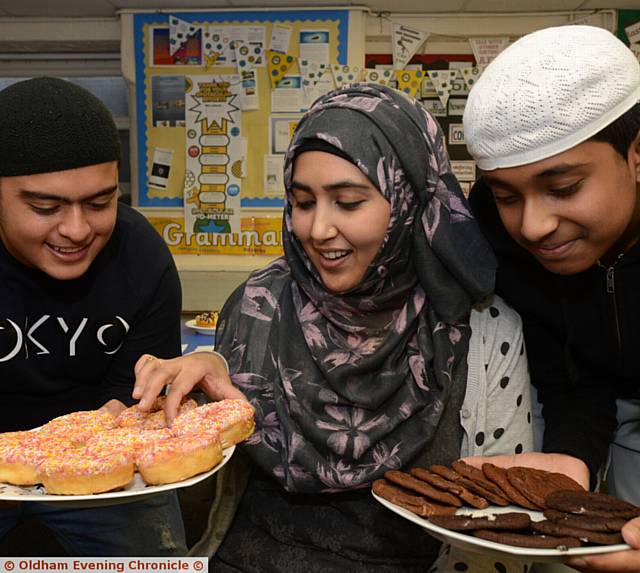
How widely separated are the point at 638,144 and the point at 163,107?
314 centimetres

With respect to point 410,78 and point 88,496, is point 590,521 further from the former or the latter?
point 410,78

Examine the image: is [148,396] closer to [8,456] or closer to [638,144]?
[8,456]

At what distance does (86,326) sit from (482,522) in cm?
102

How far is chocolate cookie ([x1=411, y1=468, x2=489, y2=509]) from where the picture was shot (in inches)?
38.8

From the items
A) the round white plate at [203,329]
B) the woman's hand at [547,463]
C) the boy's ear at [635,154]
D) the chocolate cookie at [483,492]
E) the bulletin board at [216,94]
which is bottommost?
the round white plate at [203,329]

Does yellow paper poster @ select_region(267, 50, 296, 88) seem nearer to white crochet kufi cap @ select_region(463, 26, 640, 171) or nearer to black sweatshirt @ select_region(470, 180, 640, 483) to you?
black sweatshirt @ select_region(470, 180, 640, 483)

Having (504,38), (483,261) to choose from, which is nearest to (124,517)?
(483,261)

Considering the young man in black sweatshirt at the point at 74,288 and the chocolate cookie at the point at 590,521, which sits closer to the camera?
the chocolate cookie at the point at 590,521

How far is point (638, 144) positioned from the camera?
1.11 m

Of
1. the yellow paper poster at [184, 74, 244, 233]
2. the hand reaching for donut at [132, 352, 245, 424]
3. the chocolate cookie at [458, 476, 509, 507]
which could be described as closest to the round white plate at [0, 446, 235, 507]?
the hand reaching for donut at [132, 352, 245, 424]

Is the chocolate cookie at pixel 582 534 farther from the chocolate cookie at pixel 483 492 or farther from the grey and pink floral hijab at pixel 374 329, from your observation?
the grey and pink floral hijab at pixel 374 329

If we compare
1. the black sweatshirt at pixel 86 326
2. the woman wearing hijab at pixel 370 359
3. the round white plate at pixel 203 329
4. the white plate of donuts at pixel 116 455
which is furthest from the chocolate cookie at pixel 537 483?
the round white plate at pixel 203 329

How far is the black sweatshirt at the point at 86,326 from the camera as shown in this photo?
4.95ft

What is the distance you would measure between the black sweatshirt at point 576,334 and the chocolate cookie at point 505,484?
8.8 inches
